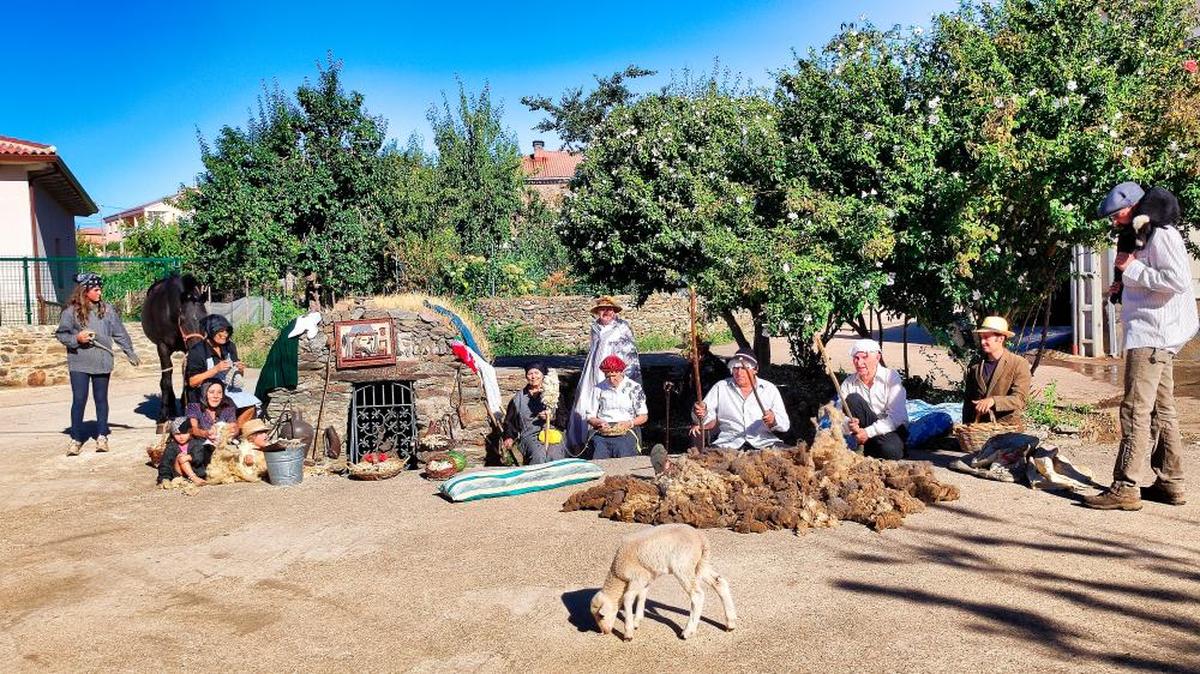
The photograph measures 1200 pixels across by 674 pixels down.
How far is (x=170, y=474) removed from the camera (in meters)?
8.25

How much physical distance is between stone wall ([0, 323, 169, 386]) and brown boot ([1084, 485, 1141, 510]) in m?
15.4

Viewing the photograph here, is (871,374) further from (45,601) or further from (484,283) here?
(484,283)

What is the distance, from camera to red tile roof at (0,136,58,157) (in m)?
18.9

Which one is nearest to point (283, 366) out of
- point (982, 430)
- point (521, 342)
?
point (982, 430)

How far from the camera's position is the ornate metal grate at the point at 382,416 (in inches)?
395

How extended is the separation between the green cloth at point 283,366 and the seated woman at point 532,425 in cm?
235

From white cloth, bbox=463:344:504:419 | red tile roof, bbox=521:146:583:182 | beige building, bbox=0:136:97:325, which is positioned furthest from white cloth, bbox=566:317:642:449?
red tile roof, bbox=521:146:583:182

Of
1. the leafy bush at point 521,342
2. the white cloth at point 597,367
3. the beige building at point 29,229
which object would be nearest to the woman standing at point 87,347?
the white cloth at point 597,367

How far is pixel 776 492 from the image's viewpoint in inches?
245

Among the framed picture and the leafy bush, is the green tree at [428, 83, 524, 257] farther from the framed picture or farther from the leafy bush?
the framed picture

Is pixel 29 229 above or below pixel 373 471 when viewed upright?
above

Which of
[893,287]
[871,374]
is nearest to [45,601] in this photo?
[871,374]

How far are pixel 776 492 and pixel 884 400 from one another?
1.77 meters

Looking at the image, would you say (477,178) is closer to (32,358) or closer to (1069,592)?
(32,358)
